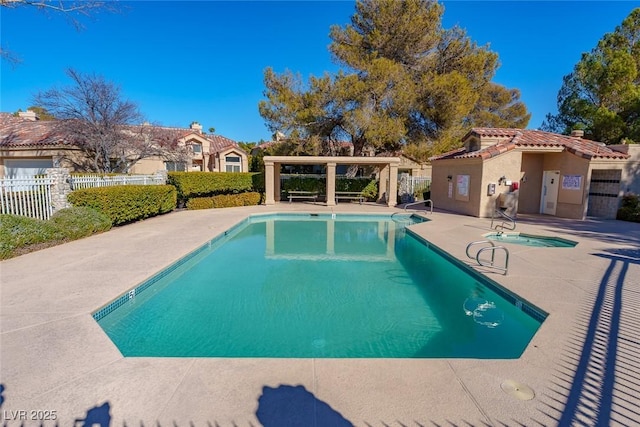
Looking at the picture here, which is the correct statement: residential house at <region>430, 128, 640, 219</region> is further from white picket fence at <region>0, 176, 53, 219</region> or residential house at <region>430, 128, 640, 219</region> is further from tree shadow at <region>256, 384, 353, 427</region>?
white picket fence at <region>0, 176, 53, 219</region>

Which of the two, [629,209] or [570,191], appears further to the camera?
[570,191]

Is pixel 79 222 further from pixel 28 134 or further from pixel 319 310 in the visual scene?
pixel 28 134

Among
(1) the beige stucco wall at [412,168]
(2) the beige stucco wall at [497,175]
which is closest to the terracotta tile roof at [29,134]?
(2) the beige stucco wall at [497,175]

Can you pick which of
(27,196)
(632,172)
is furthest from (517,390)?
(632,172)

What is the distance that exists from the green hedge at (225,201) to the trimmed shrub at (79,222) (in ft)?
24.9

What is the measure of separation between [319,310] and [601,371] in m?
4.22

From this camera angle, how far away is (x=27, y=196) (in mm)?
10023

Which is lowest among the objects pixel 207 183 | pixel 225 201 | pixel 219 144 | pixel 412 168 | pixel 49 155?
pixel 225 201

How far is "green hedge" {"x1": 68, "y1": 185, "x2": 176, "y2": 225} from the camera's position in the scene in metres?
11.3

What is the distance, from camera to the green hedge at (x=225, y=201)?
63.2ft

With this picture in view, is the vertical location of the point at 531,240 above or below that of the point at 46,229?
below

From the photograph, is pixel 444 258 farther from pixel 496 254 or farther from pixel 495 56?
pixel 495 56

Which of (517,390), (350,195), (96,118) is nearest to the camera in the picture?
(517,390)

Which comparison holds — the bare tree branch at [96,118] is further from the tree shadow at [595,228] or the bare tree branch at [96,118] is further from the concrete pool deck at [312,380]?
the tree shadow at [595,228]
